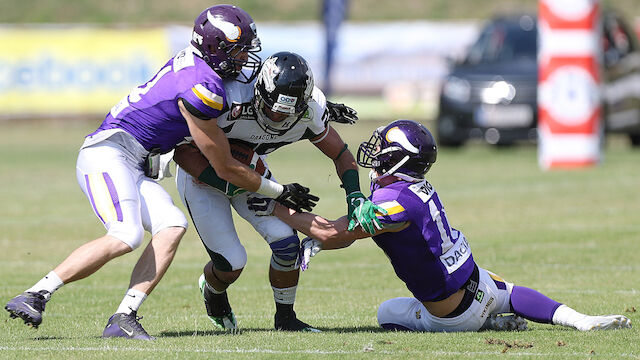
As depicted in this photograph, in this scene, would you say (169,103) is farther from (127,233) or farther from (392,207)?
(392,207)

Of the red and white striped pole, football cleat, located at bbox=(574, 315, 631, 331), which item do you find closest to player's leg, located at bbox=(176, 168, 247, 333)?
football cleat, located at bbox=(574, 315, 631, 331)

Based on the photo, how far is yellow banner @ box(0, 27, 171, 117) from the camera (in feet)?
103

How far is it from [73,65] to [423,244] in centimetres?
2585

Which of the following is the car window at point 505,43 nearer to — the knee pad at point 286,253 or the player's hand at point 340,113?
the player's hand at point 340,113

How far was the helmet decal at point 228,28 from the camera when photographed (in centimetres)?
701

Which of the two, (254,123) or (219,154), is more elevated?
(254,123)

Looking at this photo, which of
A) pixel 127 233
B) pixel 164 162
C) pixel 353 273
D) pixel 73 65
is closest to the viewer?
pixel 127 233

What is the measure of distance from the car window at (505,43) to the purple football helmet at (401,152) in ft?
50.9

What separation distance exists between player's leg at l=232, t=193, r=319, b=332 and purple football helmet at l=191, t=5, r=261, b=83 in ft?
2.84

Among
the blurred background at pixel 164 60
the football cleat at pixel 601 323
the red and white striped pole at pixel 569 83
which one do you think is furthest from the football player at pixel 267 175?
the blurred background at pixel 164 60

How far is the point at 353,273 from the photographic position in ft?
33.2

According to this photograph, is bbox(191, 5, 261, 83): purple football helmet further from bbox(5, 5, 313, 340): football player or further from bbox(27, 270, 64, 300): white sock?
bbox(27, 270, 64, 300): white sock

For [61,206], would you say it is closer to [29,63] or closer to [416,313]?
[416,313]

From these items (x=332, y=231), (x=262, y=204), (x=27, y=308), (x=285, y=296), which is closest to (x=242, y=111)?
(x=262, y=204)
